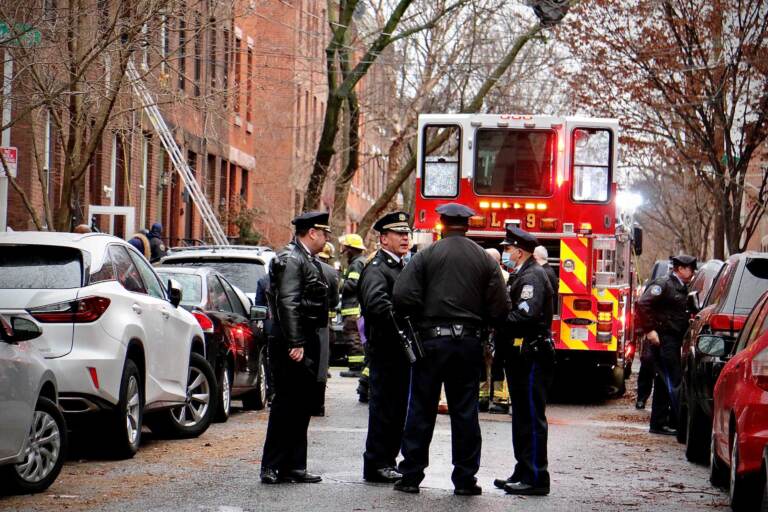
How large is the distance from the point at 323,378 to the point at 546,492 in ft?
6.67

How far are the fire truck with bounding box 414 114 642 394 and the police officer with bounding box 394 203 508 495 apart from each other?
8.27 m

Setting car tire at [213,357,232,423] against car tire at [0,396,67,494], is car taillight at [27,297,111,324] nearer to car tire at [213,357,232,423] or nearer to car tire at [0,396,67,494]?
car tire at [0,396,67,494]

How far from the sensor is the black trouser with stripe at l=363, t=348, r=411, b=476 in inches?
410

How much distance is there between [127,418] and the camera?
11.2 meters

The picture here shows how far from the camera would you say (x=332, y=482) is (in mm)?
10250

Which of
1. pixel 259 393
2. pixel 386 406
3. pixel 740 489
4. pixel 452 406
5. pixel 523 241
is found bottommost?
pixel 259 393

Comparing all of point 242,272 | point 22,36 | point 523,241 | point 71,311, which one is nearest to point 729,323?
point 523,241

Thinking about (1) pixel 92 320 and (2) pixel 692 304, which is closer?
(1) pixel 92 320

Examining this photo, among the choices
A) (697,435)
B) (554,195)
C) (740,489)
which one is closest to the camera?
(740,489)

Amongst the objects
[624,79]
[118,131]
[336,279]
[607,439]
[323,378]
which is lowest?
[607,439]

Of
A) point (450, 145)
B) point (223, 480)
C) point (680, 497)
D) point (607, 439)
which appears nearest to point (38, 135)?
point (450, 145)

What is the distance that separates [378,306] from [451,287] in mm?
801

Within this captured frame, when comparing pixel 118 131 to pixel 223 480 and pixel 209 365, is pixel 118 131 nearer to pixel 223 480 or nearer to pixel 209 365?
pixel 209 365

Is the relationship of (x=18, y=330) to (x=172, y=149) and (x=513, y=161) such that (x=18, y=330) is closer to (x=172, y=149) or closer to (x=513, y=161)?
(x=513, y=161)
